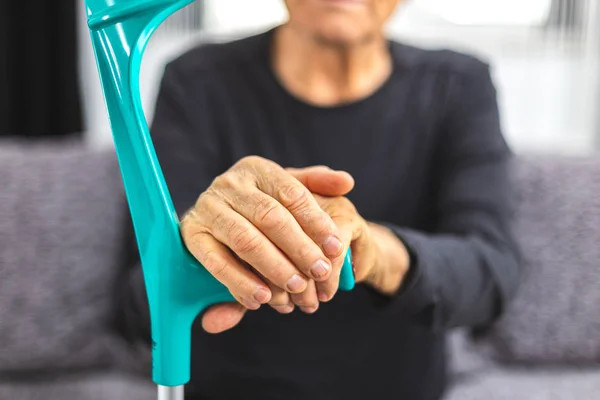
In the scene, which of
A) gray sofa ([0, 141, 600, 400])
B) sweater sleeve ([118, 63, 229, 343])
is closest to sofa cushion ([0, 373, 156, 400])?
gray sofa ([0, 141, 600, 400])

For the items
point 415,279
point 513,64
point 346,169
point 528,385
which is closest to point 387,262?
point 415,279

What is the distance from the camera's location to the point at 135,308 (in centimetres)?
→ 76

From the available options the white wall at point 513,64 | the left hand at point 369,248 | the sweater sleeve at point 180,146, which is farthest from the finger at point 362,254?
the white wall at point 513,64

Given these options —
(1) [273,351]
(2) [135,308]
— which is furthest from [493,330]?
(2) [135,308]

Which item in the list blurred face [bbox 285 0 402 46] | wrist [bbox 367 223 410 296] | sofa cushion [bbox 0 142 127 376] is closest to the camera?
wrist [bbox 367 223 410 296]

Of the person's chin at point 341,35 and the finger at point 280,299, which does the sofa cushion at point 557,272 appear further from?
the finger at point 280,299

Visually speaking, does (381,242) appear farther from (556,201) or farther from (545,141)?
(545,141)

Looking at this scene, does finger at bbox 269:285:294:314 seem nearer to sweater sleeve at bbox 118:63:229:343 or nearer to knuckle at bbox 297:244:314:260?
knuckle at bbox 297:244:314:260

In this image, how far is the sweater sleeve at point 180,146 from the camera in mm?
735

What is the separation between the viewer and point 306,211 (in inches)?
14.7

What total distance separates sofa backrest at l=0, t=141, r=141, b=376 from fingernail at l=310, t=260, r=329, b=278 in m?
0.79

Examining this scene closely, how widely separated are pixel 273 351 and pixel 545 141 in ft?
4.25

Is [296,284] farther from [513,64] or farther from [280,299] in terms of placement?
[513,64]

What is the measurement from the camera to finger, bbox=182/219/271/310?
0.35m
